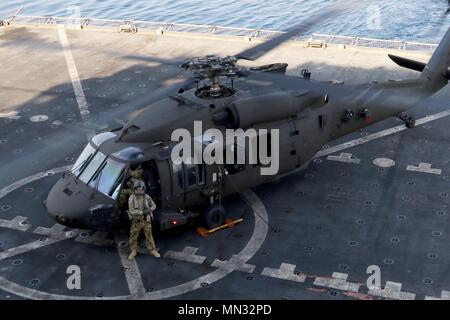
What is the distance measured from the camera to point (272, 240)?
55.5 ft

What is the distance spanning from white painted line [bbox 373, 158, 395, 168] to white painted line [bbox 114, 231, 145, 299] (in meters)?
9.72

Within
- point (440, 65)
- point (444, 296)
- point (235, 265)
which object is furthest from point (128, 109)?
point (444, 296)

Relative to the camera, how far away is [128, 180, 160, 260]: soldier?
15.5m

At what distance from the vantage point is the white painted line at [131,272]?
1488 cm

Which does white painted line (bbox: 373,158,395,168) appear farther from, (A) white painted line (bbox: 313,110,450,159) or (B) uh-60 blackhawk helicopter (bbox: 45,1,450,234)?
(B) uh-60 blackhawk helicopter (bbox: 45,1,450,234)

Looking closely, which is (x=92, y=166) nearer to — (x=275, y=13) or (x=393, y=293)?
(x=393, y=293)

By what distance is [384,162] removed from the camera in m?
21.3

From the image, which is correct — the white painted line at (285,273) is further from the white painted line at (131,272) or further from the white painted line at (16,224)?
the white painted line at (16,224)

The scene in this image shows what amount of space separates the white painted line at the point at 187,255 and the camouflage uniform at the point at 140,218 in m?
0.42

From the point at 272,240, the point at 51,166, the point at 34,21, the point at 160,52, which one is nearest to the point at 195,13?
the point at 34,21

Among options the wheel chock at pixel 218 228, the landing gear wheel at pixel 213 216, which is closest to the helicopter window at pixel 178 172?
the landing gear wheel at pixel 213 216

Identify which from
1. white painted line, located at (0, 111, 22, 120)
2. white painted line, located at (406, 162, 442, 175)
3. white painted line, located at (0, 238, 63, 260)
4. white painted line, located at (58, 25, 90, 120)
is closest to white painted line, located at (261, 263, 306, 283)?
white painted line, located at (0, 238, 63, 260)

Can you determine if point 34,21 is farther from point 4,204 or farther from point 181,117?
point 181,117
